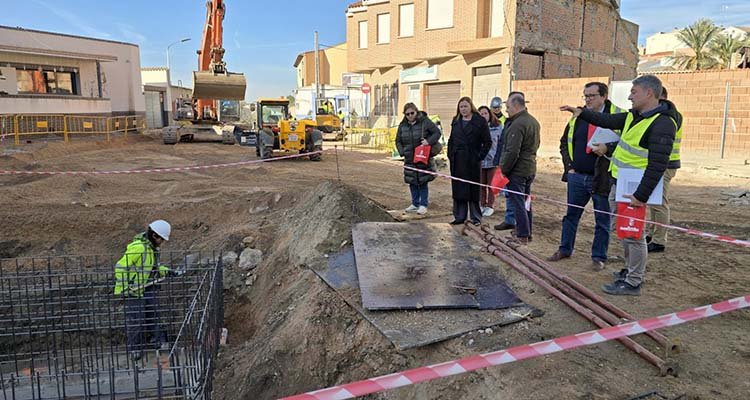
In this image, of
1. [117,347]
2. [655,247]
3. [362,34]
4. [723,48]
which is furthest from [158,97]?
[723,48]

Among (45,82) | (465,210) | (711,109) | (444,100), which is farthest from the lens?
(45,82)

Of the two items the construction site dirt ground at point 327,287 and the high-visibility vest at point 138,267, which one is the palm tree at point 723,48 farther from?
the high-visibility vest at point 138,267

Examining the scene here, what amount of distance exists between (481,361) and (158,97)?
39907mm

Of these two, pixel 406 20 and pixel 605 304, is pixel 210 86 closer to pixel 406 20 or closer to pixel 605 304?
pixel 406 20

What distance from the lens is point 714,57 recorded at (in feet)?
116

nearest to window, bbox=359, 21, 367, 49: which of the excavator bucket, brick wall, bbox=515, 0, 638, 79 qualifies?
the excavator bucket

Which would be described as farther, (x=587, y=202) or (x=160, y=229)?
(x=160, y=229)

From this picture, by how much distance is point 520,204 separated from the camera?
5938mm

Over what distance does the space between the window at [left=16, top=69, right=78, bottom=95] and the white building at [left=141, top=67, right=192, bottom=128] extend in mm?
8653

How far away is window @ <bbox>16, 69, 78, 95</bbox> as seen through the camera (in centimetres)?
2377

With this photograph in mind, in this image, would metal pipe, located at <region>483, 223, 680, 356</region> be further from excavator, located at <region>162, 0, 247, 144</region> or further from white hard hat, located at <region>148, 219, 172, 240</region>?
excavator, located at <region>162, 0, 247, 144</region>

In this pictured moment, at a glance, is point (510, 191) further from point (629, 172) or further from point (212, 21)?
point (212, 21)

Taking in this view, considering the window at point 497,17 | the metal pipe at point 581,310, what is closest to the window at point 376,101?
the window at point 497,17

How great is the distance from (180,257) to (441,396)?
5801mm
